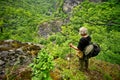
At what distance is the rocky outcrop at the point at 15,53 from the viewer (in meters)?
8.41

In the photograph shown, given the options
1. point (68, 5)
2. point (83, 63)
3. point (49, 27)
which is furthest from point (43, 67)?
point (68, 5)

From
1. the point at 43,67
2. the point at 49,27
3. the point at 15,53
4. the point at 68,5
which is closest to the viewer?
the point at 43,67

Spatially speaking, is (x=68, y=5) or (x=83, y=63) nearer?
(x=83, y=63)

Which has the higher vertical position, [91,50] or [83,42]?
[83,42]

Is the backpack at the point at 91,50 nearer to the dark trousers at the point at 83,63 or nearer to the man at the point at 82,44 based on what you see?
the man at the point at 82,44

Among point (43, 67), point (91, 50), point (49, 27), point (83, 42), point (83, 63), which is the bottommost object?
point (49, 27)

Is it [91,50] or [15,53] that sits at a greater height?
[91,50]

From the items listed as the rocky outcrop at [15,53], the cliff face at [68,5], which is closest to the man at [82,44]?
the rocky outcrop at [15,53]

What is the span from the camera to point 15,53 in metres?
9.12

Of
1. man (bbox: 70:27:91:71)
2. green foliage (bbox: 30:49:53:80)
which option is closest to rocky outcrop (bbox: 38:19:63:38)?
man (bbox: 70:27:91:71)

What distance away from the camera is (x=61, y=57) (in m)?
9.80

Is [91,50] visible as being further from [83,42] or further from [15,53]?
[15,53]

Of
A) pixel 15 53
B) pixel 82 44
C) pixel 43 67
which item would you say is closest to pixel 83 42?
pixel 82 44

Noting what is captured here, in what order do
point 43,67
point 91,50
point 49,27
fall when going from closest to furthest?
point 43,67 < point 91,50 < point 49,27
